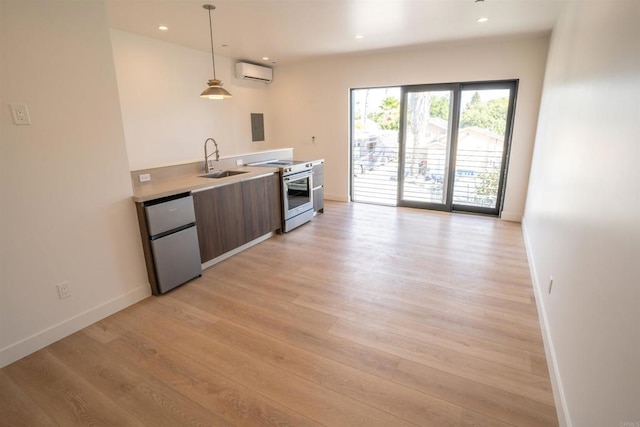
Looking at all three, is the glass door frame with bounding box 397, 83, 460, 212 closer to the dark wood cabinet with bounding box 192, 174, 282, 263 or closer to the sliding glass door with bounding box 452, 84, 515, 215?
the sliding glass door with bounding box 452, 84, 515, 215

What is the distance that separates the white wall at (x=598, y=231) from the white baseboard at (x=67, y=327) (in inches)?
121

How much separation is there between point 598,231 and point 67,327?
11.0ft

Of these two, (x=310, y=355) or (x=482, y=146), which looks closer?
(x=310, y=355)

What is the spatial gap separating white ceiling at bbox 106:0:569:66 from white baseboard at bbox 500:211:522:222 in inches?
97.5

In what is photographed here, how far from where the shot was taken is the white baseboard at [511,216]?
4.82m

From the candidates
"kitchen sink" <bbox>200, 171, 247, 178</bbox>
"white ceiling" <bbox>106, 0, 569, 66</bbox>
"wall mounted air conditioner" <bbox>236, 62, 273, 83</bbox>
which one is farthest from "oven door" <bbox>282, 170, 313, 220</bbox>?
"wall mounted air conditioner" <bbox>236, 62, 273, 83</bbox>

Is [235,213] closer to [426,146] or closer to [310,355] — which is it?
[310,355]

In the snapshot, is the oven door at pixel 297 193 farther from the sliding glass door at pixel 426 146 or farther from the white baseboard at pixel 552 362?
the white baseboard at pixel 552 362

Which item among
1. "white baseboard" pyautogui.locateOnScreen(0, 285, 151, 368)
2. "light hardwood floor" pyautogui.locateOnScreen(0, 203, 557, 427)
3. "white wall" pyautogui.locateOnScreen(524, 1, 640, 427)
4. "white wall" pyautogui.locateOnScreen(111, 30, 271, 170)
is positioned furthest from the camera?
"white wall" pyautogui.locateOnScreen(111, 30, 271, 170)

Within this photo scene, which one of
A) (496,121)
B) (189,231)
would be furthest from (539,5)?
(189,231)

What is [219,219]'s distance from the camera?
3404 millimetres

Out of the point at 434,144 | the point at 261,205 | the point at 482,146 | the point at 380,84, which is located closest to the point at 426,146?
the point at 434,144

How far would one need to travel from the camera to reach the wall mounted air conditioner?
5484 mm

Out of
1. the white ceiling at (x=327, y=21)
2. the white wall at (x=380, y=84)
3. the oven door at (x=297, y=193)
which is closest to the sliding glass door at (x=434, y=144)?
the white wall at (x=380, y=84)
